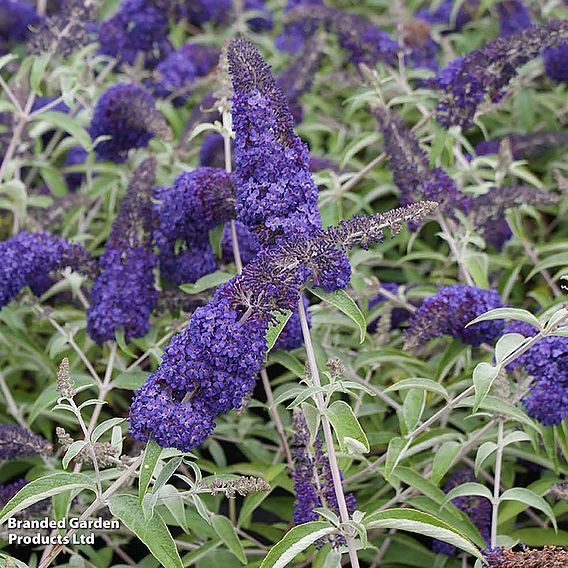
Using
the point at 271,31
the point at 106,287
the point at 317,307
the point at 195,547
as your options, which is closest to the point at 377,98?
the point at 317,307

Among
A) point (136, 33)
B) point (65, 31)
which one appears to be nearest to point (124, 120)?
point (65, 31)

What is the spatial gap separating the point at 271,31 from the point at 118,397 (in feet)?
10.7

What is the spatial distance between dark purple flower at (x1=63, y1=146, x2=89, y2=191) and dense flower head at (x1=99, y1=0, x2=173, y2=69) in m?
0.51

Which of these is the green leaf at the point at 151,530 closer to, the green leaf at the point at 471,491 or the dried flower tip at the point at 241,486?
the dried flower tip at the point at 241,486

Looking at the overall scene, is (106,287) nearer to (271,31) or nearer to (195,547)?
(195,547)

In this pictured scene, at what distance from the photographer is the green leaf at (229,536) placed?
9.18 feet

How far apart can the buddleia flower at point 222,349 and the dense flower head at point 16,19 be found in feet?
11.6

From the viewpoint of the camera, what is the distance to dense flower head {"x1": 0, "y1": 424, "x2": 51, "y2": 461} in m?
2.75

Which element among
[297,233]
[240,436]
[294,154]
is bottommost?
[240,436]

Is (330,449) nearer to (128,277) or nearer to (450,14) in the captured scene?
(128,277)

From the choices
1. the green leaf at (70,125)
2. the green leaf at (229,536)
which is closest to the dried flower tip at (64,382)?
the green leaf at (229,536)

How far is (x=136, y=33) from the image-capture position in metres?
4.44

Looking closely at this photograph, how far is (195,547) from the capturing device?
3.06 m

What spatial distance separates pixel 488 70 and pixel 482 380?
1.34 meters
